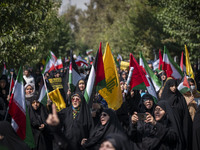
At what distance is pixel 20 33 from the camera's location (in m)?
10.1

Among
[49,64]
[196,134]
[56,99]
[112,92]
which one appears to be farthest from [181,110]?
[49,64]

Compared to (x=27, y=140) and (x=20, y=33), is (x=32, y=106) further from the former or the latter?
(x=20, y=33)

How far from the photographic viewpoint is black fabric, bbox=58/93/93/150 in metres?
4.84

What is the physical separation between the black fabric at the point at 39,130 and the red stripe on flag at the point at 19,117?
0.80 meters

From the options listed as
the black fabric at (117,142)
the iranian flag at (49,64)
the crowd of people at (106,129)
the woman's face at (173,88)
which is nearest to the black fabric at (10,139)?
the crowd of people at (106,129)

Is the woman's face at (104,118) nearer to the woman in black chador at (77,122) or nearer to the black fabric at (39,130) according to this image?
the woman in black chador at (77,122)

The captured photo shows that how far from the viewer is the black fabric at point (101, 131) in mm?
4520

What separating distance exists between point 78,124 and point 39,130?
0.94m

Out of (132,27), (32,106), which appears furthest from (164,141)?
(132,27)

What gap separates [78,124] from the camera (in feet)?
16.1

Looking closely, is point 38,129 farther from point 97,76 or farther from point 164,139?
point 164,139

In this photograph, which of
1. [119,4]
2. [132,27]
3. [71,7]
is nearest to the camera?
[132,27]

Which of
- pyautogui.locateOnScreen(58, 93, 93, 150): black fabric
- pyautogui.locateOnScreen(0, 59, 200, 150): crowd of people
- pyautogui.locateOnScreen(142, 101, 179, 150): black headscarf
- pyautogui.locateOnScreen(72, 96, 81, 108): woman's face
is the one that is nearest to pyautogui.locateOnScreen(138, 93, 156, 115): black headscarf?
pyautogui.locateOnScreen(0, 59, 200, 150): crowd of people

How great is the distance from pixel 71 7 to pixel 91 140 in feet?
245
